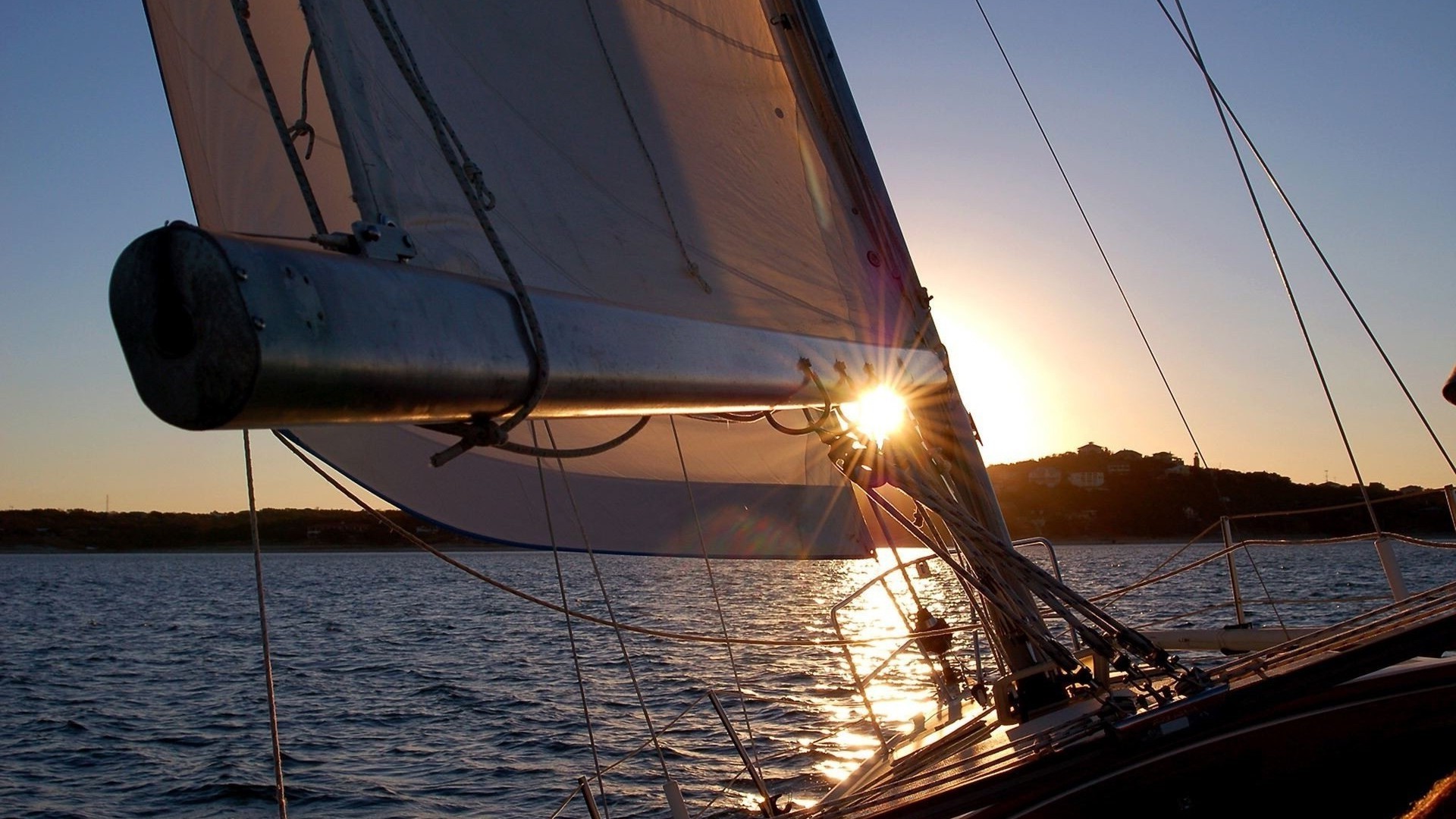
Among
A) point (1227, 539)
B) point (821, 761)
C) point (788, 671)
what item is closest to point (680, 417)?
point (1227, 539)

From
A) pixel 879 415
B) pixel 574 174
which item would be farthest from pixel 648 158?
pixel 879 415

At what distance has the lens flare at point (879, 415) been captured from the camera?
3711 mm

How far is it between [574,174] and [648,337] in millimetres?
1799

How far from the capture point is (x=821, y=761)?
11.9 meters

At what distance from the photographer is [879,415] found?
3818 mm

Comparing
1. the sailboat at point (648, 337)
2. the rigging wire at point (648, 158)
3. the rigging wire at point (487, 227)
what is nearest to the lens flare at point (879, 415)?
the sailboat at point (648, 337)

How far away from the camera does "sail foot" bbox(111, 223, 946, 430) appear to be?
4.00ft

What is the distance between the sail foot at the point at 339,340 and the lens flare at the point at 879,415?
5.69 ft

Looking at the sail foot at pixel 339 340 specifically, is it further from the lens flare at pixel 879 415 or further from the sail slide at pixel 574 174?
the lens flare at pixel 879 415

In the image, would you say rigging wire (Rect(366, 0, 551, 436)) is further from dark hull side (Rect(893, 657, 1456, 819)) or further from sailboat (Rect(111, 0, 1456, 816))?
dark hull side (Rect(893, 657, 1456, 819))

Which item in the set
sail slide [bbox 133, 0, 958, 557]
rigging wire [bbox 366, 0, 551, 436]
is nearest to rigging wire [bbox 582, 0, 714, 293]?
sail slide [bbox 133, 0, 958, 557]

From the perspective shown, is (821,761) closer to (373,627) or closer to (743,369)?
(743,369)

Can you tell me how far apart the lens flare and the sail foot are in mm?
1733

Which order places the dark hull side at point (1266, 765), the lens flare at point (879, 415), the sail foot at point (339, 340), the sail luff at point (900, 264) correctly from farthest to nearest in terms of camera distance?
the sail luff at point (900, 264) < the lens flare at point (879, 415) < the dark hull side at point (1266, 765) < the sail foot at point (339, 340)
